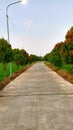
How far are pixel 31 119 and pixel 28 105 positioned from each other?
261cm

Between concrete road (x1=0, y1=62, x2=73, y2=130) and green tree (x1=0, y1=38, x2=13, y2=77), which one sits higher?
green tree (x1=0, y1=38, x2=13, y2=77)

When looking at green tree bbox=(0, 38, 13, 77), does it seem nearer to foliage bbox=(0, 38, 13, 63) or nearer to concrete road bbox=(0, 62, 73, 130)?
foliage bbox=(0, 38, 13, 63)

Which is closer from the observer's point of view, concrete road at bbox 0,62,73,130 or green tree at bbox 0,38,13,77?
concrete road at bbox 0,62,73,130

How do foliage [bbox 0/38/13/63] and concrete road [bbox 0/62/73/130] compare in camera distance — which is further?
foliage [bbox 0/38/13/63]

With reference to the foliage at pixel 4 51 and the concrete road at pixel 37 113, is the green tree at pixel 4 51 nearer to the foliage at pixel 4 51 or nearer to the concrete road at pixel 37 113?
the foliage at pixel 4 51

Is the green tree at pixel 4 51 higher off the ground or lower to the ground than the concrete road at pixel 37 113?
higher

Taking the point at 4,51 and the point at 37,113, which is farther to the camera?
the point at 4,51

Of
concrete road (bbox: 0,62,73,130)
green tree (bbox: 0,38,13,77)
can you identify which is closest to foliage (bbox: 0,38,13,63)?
green tree (bbox: 0,38,13,77)

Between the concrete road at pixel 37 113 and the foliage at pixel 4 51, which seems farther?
the foliage at pixel 4 51

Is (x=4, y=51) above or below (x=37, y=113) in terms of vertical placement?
above

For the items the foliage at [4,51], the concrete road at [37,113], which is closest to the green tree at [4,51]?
the foliage at [4,51]

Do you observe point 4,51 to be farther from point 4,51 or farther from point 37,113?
point 37,113

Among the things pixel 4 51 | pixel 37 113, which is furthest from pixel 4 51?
pixel 37 113

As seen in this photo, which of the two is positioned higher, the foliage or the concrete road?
the foliage
